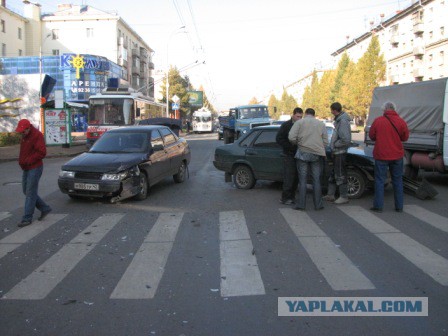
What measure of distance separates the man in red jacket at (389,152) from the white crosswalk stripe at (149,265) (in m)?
3.69

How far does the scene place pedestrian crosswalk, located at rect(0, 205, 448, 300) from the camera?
4.37m

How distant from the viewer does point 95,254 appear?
549 centimetres

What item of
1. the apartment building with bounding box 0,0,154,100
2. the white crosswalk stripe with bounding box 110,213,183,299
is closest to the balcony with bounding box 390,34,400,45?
the apartment building with bounding box 0,0,154,100

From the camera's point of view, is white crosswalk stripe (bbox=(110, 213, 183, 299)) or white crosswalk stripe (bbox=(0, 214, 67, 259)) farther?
white crosswalk stripe (bbox=(0, 214, 67, 259))

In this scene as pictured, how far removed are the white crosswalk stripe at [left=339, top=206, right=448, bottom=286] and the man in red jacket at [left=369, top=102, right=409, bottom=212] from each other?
0.57 metres

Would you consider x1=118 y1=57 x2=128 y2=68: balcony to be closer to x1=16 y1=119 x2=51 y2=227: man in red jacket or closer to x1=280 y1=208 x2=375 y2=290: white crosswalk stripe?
x1=16 y1=119 x2=51 y2=227: man in red jacket

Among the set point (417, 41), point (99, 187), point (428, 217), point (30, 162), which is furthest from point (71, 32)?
point (428, 217)

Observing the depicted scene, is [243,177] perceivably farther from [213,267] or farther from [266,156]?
[213,267]

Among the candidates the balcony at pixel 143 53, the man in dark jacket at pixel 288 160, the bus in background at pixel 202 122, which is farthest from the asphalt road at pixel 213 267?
the balcony at pixel 143 53

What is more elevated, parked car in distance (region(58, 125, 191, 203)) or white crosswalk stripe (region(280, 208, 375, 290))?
parked car in distance (region(58, 125, 191, 203))

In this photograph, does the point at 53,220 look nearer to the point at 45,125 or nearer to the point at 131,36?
the point at 45,125

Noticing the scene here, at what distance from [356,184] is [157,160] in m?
4.52

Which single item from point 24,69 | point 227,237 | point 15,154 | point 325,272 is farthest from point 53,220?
point 24,69

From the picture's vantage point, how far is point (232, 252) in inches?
215
